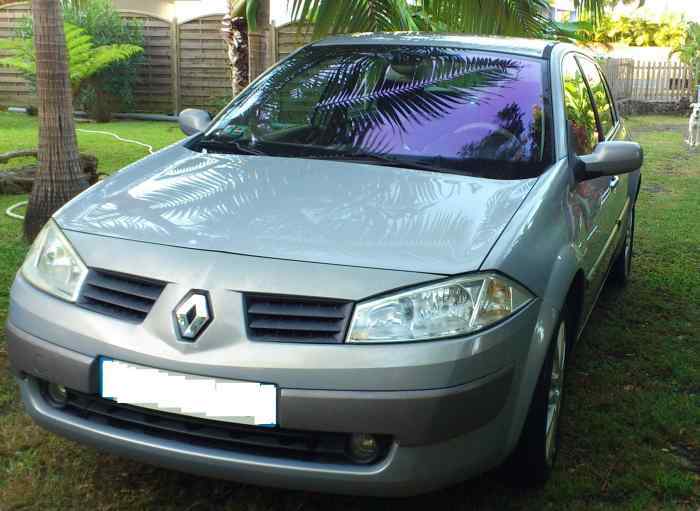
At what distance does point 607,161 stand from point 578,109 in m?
0.63

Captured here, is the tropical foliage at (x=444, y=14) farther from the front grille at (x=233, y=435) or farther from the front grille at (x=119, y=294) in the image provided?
the front grille at (x=233, y=435)

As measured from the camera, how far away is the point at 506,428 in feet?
7.84

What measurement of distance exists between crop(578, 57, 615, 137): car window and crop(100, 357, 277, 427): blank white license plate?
9.26 ft

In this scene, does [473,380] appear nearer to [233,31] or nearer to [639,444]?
[639,444]

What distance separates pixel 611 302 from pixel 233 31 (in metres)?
6.84

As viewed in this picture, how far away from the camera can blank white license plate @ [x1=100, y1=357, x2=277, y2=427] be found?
2.21m

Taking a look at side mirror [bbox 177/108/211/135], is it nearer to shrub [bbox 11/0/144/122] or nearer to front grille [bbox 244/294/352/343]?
front grille [bbox 244/294/352/343]

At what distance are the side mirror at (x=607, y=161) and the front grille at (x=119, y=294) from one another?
1700 mm

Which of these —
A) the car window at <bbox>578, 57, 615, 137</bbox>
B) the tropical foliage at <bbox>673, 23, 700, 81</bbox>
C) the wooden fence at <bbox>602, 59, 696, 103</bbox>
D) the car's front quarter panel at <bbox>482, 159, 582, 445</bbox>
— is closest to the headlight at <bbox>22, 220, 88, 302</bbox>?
the car's front quarter panel at <bbox>482, 159, 582, 445</bbox>

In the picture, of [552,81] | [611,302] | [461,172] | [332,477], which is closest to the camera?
[332,477]

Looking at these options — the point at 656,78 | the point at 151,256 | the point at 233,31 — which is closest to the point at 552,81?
the point at 151,256

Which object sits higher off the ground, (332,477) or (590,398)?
(332,477)

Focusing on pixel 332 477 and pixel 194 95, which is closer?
pixel 332 477

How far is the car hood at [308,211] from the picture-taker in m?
2.37
